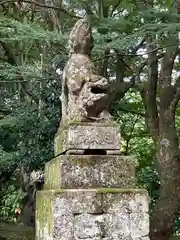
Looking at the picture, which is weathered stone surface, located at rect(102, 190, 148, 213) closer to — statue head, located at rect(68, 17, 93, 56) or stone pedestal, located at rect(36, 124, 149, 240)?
stone pedestal, located at rect(36, 124, 149, 240)

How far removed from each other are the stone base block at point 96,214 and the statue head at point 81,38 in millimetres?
1543

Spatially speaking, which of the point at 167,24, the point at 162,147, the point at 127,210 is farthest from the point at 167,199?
the point at 127,210

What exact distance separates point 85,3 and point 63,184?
18.2 ft

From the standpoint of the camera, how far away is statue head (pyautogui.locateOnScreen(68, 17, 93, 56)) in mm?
4422

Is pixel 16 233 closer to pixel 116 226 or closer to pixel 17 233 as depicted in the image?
pixel 17 233

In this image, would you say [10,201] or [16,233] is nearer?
[16,233]

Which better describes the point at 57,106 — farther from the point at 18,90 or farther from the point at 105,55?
the point at 18,90

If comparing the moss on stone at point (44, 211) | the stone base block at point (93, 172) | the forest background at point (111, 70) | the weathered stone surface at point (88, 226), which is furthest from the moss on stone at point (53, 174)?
the forest background at point (111, 70)

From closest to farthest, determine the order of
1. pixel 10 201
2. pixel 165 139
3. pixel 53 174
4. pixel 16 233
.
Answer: pixel 53 174 < pixel 165 139 < pixel 16 233 < pixel 10 201

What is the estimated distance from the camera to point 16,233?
361 inches

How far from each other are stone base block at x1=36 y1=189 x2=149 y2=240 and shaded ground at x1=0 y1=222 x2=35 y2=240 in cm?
517

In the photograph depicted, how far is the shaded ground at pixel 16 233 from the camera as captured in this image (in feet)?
29.1

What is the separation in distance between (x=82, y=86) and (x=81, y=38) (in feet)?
1.82

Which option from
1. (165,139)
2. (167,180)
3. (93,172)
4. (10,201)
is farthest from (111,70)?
(93,172)
